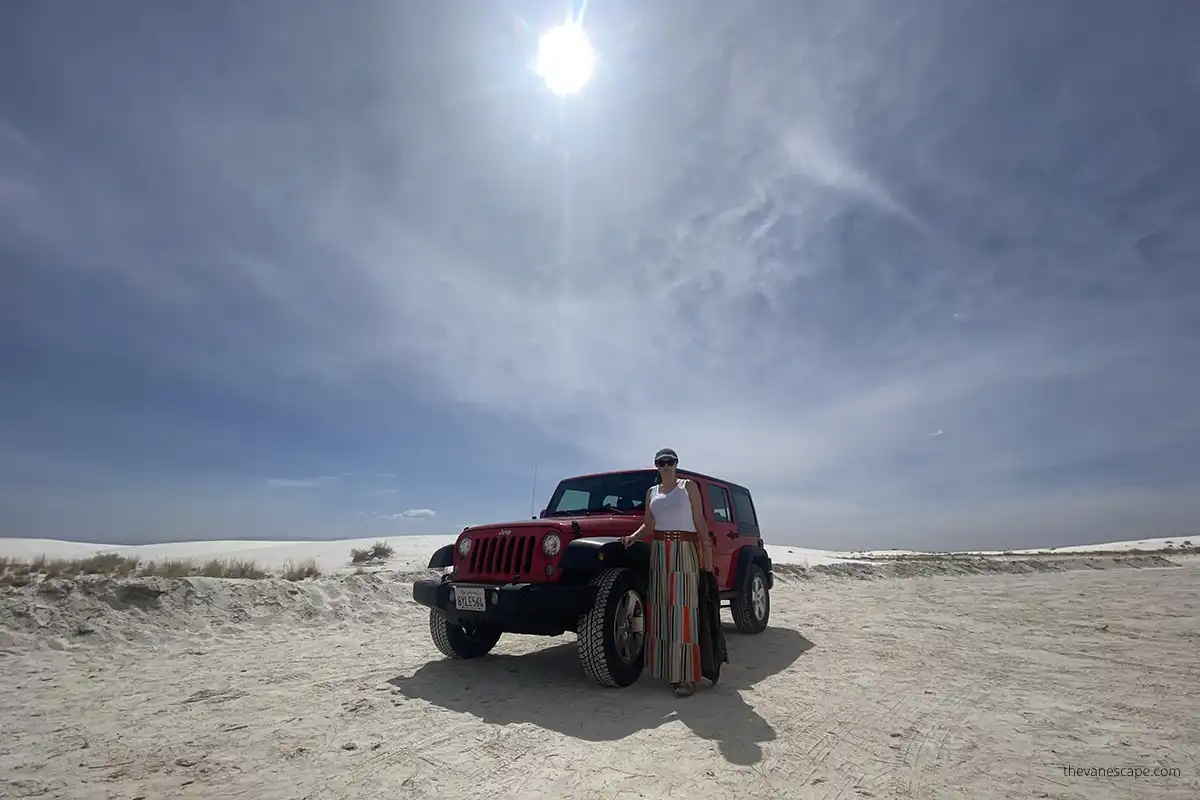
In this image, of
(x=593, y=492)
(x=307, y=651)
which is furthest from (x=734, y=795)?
(x=307, y=651)

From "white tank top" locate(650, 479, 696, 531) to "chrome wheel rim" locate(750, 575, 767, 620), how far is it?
11.3ft

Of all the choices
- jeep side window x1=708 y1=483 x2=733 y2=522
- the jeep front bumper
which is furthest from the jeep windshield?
the jeep front bumper

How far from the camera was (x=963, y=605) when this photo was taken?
10.8 meters

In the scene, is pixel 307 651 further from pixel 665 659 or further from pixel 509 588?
pixel 665 659

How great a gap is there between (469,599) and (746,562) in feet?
13.3

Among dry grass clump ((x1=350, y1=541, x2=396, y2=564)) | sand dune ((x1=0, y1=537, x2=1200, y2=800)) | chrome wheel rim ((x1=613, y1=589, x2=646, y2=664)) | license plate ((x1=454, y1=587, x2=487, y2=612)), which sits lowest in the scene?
sand dune ((x1=0, y1=537, x2=1200, y2=800))

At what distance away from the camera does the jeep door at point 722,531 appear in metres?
6.79

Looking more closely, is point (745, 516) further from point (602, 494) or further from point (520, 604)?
point (520, 604)

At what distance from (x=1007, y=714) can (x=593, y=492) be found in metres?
4.15

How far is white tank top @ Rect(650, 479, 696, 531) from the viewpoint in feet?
15.5

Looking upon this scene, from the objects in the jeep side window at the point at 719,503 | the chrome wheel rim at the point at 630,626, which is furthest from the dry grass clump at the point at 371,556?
the chrome wheel rim at the point at 630,626

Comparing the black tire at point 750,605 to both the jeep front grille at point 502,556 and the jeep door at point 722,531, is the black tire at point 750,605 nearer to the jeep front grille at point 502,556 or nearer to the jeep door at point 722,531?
the jeep door at point 722,531

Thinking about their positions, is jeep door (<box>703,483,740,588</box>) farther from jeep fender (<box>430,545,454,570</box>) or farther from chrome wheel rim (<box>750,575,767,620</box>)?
jeep fender (<box>430,545,454,570</box>)

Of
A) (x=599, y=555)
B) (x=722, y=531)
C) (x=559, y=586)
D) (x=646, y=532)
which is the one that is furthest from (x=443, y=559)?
(x=722, y=531)
